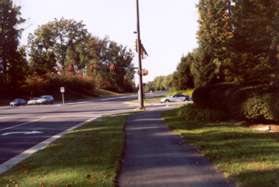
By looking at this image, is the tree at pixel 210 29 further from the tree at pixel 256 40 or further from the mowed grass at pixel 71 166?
the mowed grass at pixel 71 166

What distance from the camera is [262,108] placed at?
738 inches

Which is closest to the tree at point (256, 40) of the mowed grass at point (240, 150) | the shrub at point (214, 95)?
the shrub at point (214, 95)

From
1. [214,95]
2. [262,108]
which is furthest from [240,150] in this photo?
[214,95]

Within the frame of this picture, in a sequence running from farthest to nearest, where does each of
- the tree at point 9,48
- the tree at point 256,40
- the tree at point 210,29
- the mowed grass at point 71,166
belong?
the tree at point 9,48 → the tree at point 210,29 → the tree at point 256,40 → the mowed grass at point 71,166

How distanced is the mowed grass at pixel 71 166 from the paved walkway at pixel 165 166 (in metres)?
0.35

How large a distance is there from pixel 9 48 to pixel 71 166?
259ft

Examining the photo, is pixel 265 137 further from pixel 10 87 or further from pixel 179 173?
pixel 10 87

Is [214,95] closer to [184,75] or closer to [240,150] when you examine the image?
[240,150]

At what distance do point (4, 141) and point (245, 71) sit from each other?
12172 millimetres

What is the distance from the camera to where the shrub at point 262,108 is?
1819cm

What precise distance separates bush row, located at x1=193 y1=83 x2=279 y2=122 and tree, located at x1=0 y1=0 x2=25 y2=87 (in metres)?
65.0

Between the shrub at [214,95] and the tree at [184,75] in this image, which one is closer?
the shrub at [214,95]

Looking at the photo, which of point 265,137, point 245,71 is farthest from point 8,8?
point 265,137

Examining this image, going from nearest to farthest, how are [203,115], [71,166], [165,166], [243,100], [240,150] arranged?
[165,166] < [71,166] < [240,150] < [243,100] < [203,115]
